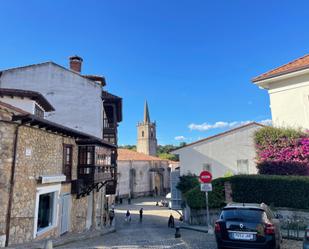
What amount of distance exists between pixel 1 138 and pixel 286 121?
1524 centimetres

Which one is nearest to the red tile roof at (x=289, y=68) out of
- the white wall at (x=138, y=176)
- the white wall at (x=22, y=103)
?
the white wall at (x=22, y=103)

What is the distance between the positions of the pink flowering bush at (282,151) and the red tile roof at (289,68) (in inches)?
131

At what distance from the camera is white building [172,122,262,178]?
21406 millimetres

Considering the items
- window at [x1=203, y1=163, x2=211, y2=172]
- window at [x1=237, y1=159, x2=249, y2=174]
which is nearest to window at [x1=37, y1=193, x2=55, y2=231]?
window at [x1=203, y1=163, x2=211, y2=172]

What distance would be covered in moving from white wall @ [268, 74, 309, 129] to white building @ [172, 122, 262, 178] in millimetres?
4710

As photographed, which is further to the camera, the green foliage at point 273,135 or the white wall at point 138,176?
the white wall at point 138,176

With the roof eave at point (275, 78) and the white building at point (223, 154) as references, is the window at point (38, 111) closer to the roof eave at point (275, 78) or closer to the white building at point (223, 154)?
the white building at point (223, 154)

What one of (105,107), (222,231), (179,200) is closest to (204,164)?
(179,200)

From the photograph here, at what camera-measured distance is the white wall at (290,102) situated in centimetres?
1522

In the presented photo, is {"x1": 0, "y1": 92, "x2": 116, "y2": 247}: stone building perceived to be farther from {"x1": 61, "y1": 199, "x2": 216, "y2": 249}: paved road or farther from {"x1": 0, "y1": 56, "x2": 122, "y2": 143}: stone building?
{"x1": 0, "y1": 56, "x2": 122, "y2": 143}: stone building

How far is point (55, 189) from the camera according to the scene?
11.9 metres

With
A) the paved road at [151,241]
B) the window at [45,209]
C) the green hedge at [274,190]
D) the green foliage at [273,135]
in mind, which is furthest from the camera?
the green foliage at [273,135]

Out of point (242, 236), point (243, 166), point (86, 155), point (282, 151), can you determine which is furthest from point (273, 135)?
point (86, 155)

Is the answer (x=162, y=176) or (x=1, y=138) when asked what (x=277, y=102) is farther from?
(x=162, y=176)
